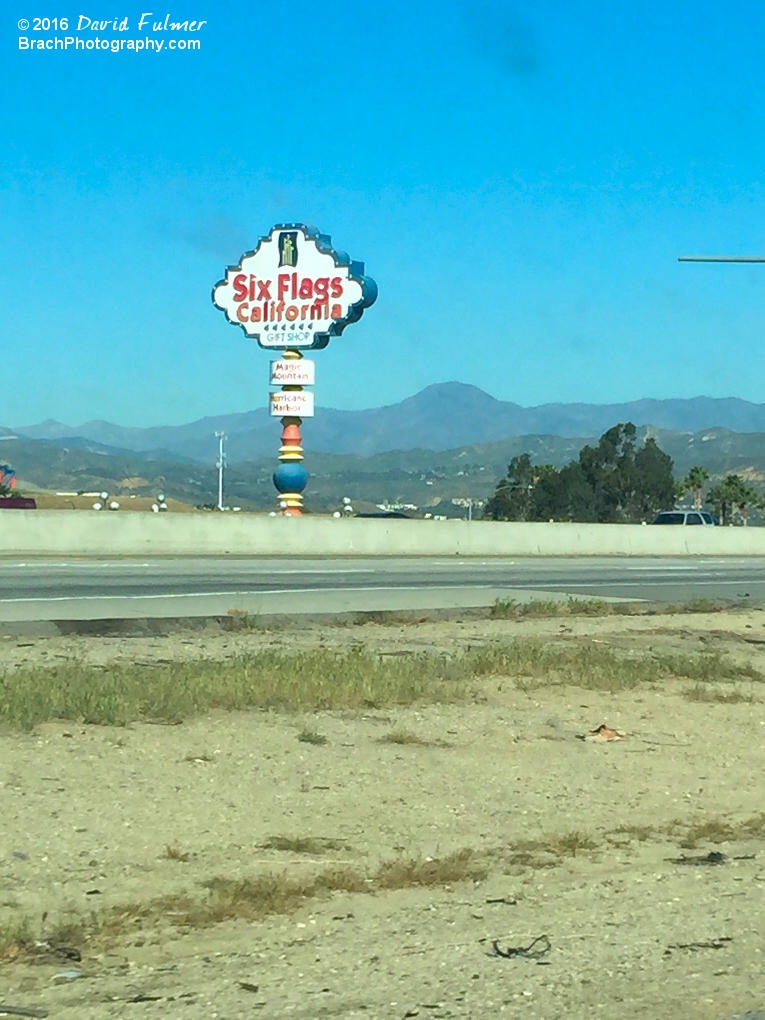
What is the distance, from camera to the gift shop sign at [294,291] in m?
46.6

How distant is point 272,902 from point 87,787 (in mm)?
2246

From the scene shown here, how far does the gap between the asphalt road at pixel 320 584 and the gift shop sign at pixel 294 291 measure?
12136 mm

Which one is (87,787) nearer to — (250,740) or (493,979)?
(250,740)

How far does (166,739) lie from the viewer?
9984mm

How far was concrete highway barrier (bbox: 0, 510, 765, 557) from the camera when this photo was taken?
34.3 metres

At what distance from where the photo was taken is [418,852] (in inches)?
309

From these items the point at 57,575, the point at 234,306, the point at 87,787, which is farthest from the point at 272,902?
the point at 234,306

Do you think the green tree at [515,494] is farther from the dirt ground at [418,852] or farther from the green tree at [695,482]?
the dirt ground at [418,852]

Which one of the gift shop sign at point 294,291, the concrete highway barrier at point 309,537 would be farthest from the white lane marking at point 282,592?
the gift shop sign at point 294,291

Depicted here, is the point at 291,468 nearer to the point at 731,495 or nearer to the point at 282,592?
the point at 282,592

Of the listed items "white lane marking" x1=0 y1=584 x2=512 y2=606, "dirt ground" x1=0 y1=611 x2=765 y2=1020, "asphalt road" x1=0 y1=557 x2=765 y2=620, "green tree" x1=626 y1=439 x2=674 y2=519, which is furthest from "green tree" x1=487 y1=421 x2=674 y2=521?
"dirt ground" x1=0 y1=611 x2=765 y2=1020

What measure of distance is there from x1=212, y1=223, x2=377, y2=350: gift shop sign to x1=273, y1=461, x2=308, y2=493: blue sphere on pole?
3.75 meters

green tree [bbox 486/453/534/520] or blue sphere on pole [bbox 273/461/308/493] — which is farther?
green tree [bbox 486/453/534/520]

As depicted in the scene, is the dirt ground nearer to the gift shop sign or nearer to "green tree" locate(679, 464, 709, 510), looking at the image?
the gift shop sign
